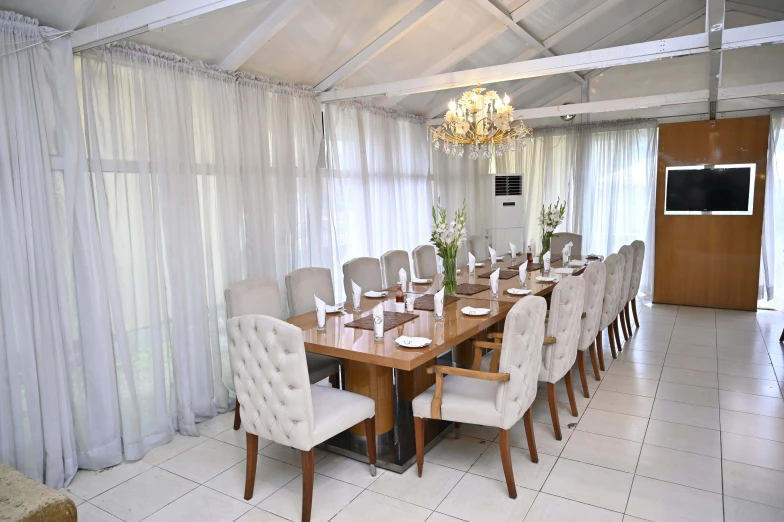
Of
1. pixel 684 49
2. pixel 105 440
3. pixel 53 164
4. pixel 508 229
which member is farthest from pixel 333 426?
pixel 508 229

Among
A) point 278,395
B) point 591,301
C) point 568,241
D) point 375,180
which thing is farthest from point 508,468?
point 568,241

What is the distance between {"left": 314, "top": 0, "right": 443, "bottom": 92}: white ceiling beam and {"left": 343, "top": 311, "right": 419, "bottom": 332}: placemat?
2.37m

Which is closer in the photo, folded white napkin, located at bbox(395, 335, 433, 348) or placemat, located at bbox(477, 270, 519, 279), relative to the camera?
folded white napkin, located at bbox(395, 335, 433, 348)

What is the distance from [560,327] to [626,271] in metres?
2.32

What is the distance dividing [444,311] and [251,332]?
5.07 ft

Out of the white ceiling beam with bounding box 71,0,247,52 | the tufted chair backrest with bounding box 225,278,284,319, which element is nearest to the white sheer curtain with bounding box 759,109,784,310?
the tufted chair backrest with bounding box 225,278,284,319

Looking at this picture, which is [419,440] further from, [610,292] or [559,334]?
[610,292]

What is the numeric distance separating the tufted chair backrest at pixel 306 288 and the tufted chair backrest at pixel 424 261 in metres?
1.45

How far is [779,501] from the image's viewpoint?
2.60 meters

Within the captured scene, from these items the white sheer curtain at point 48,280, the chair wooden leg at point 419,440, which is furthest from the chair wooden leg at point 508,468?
the white sheer curtain at point 48,280

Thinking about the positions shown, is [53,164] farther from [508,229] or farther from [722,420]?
[508,229]

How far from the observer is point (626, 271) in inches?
205

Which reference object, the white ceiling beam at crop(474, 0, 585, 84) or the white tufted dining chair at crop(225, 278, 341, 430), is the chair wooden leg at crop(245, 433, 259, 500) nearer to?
the white tufted dining chair at crop(225, 278, 341, 430)

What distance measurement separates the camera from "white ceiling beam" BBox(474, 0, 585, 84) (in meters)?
4.57
